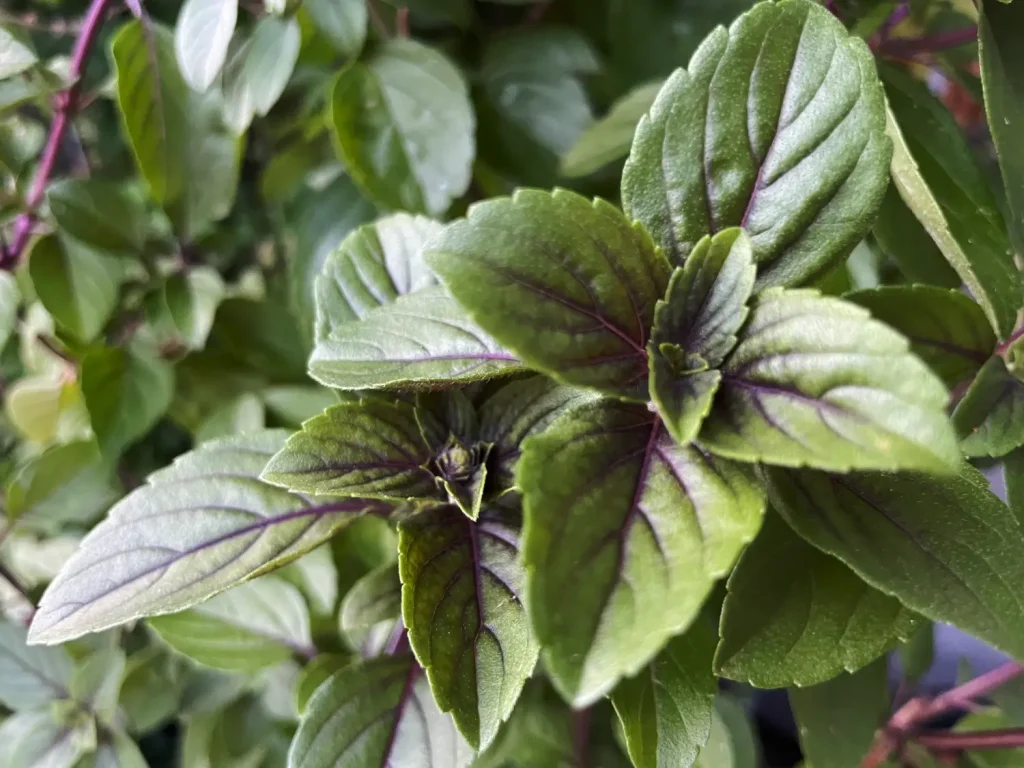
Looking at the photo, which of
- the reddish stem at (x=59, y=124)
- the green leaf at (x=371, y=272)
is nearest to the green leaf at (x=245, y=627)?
the green leaf at (x=371, y=272)

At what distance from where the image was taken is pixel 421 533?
388 millimetres

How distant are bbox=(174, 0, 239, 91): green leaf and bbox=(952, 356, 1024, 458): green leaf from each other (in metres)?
0.57

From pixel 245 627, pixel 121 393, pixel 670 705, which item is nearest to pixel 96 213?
pixel 121 393

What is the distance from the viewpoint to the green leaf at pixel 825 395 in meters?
0.25

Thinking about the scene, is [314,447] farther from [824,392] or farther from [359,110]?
[359,110]

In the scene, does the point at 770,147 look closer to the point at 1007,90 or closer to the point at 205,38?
the point at 1007,90

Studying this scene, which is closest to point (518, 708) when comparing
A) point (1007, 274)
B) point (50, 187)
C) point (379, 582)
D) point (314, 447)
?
point (379, 582)

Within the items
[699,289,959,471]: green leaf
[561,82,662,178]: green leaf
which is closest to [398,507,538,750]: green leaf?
[699,289,959,471]: green leaf

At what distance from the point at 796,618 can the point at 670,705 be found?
0.30 feet

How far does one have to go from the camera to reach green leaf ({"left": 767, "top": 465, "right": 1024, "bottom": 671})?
0.32 m

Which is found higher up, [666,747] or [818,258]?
[818,258]

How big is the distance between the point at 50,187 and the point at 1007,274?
2.51ft

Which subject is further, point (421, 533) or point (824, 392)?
point (421, 533)

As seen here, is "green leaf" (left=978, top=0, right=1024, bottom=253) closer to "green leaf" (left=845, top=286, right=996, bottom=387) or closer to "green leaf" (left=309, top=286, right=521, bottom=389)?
"green leaf" (left=845, top=286, right=996, bottom=387)
